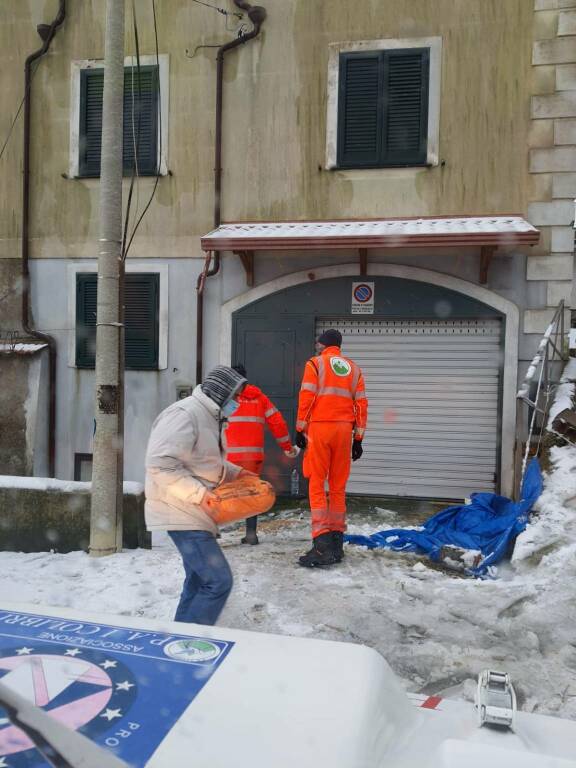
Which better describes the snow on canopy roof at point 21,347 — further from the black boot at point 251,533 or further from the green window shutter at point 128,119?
the black boot at point 251,533

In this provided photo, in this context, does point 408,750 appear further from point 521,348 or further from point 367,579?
point 521,348

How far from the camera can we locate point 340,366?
6.08 metres

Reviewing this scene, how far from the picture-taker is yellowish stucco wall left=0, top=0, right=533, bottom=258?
28.6ft

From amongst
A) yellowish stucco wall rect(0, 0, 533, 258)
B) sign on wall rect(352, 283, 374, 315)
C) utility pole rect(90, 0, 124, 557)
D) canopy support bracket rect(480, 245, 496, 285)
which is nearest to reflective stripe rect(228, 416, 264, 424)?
utility pole rect(90, 0, 124, 557)

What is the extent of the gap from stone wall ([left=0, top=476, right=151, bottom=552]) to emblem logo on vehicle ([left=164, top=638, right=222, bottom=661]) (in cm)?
473

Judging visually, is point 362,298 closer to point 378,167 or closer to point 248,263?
point 248,263

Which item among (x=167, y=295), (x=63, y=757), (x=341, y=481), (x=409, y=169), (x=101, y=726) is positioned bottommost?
(x=341, y=481)

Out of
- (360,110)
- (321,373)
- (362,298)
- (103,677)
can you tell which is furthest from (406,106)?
(103,677)

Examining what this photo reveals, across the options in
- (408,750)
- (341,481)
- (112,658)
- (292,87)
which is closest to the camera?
(408,750)

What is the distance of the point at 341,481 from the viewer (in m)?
5.98

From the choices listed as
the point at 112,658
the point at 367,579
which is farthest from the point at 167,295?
the point at 112,658

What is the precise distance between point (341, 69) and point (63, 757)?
375 inches

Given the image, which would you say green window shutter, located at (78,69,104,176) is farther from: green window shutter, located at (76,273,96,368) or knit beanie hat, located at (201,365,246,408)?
knit beanie hat, located at (201,365,246,408)

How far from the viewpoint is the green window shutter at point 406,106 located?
29.1 feet
